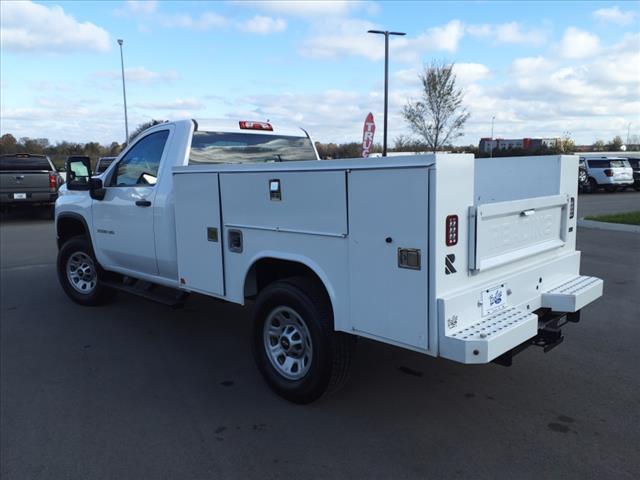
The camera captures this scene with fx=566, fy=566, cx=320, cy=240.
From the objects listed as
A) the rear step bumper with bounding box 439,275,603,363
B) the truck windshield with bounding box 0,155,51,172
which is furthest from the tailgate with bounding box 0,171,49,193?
the rear step bumper with bounding box 439,275,603,363

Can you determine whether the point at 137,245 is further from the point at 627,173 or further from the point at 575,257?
the point at 627,173

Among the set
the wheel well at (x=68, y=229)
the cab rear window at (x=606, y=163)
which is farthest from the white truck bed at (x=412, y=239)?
the cab rear window at (x=606, y=163)

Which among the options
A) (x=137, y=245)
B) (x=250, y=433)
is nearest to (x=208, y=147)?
(x=137, y=245)

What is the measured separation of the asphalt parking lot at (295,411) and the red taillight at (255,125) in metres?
2.14

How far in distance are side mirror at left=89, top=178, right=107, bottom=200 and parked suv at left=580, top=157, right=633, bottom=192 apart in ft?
83.3

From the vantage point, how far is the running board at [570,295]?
401 centimetres

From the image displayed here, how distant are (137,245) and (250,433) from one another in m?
2.74

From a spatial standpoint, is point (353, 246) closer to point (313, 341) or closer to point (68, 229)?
point (313, 341)

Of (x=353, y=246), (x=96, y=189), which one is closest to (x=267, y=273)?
(x=353, y=246)

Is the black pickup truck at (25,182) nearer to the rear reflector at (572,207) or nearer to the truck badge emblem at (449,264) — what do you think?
the rear reflector at (572,207)

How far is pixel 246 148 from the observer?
5.83 m

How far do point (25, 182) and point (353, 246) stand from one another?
15.9 m

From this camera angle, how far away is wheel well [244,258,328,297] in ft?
14.1

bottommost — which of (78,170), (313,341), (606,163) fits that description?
(313,341)
